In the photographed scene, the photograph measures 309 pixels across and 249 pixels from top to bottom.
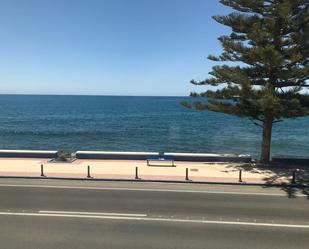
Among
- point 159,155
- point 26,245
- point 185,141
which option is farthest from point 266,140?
point 185,141

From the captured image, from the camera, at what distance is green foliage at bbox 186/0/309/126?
69.3 ft

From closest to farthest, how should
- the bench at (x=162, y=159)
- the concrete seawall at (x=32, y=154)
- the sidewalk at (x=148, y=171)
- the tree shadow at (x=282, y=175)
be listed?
the tree shadow at (x=282, y=175), the sidewalk at (x=148, y=171), the bench at (x=162, y=159), the concrete seawall at (x=32, y=154)

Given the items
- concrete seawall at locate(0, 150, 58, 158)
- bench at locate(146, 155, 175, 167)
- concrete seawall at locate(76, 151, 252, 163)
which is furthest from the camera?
concrete seawall at locate(0, 150, 58, 158)

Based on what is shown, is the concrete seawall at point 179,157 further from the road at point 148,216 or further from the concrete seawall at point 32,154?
the road at point 148,216

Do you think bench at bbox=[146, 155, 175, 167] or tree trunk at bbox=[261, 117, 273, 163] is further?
tree trunk at bbox=[261, 117, 273, 163]

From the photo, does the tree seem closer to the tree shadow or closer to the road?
the tree shadow

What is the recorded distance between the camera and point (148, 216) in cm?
1300

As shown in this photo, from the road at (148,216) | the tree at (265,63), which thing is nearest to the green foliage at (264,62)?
the tree at (265,63)

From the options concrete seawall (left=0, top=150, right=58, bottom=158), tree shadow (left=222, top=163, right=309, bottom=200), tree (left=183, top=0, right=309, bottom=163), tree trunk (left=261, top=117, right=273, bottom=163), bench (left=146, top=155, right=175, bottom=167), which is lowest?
concrete seawall (left=0, top=150, right=58, bottom=158)

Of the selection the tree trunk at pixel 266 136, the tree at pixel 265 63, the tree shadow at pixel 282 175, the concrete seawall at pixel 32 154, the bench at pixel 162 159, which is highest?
the tree at pixel 265 63

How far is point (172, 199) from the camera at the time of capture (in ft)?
50.3

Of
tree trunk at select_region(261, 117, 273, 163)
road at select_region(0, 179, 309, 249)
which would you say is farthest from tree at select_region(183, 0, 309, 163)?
road at select_region(0, 179, 309, 249)

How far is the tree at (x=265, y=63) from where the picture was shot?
832 inches

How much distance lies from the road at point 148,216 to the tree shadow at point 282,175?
0.60 m
